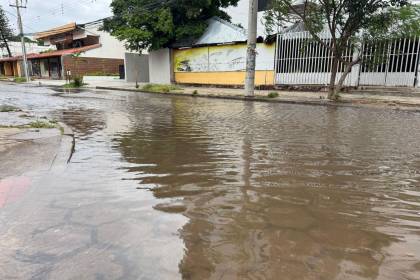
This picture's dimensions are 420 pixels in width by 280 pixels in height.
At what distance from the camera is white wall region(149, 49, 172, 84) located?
28.6 m

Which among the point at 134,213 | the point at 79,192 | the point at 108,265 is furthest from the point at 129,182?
the point at 108,265

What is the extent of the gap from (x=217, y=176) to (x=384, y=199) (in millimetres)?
1969

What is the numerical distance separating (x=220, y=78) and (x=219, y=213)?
22140 mm

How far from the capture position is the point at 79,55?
3744cm

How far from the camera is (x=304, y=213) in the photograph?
10.8 feet

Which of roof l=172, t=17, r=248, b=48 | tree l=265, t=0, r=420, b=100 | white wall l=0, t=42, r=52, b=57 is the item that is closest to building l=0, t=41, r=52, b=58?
white wall l=0, t=42, r=52, b=57

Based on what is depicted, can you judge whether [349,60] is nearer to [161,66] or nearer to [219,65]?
[219,65]

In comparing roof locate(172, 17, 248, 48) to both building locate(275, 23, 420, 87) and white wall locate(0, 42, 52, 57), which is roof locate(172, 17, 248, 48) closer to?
building locate(275, 23, 420, 87)

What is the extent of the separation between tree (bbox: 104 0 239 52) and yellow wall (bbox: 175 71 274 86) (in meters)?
2.98

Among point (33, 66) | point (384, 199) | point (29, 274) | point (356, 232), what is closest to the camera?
point (29, 274)

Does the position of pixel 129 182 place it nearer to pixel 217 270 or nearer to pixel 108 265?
pixel 108 265

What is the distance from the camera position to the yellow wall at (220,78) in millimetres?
22188

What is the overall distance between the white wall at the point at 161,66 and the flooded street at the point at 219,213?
23.1m

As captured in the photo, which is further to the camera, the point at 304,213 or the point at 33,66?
the point at 33,66
